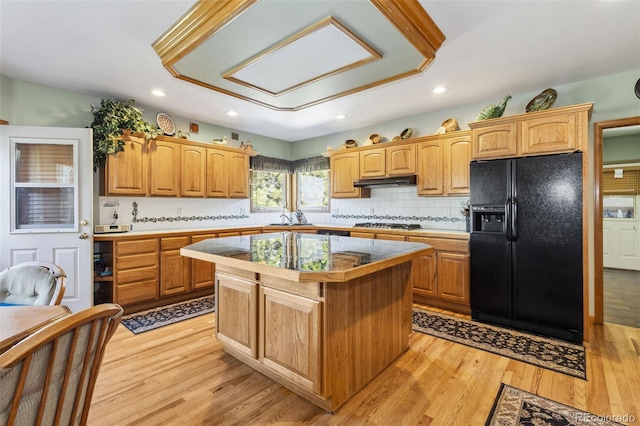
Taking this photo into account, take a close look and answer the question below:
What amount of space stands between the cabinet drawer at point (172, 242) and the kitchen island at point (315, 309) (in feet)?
5.28

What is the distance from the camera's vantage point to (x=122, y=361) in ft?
7.81

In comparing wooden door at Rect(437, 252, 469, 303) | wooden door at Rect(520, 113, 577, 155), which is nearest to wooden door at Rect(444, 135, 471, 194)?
wooden door at Rect(520, 113, 577, 155)

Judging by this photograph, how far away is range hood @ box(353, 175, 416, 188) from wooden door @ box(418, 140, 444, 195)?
141mm

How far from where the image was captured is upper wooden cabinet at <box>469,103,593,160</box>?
2.78 meters

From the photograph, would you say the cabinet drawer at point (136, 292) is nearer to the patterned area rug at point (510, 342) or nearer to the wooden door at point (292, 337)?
the wooden door at point (292, 337)

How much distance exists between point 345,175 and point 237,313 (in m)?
3.17

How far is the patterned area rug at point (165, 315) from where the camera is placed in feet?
10.2

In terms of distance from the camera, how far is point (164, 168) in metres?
4.02

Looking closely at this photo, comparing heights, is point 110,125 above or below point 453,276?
above

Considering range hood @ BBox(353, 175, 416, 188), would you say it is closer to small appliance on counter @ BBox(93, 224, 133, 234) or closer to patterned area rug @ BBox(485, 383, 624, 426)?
patterned area rug @ BBox(485, 383, 624, 426)

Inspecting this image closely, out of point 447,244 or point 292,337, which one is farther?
point 447,244

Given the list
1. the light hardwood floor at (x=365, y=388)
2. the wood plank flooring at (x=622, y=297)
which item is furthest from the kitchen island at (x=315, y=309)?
the wood plank flooring at (x=622, y=297)

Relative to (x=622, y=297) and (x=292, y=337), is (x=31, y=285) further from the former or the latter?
(x=622, y=297)

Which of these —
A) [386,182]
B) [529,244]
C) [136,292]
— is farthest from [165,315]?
[529,244]
